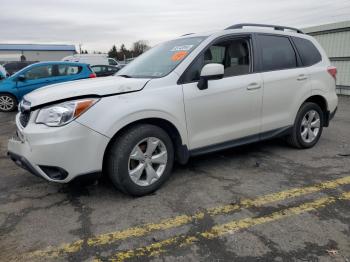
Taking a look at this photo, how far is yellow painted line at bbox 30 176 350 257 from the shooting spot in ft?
8.79

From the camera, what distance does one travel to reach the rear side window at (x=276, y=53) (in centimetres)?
455

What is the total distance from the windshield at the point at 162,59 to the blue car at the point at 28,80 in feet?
20.5

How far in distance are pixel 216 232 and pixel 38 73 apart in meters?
9.04

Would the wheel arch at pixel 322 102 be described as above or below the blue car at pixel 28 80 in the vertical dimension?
below

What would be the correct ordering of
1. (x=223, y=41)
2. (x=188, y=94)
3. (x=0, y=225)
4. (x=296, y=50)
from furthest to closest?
(x=296, y=50) → (x=223, y=41) → (x=188, y=94) → (x=0, y=225)

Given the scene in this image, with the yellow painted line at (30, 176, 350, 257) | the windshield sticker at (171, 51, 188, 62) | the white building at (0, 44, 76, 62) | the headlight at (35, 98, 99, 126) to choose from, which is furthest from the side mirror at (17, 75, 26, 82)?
the white building at (0, 44, 76, 62)

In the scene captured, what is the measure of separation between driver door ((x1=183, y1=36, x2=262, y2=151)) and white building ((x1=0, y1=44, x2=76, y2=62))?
60.1 meters

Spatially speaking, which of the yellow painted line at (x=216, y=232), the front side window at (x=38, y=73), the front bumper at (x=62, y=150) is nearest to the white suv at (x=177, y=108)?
the front bumper at (x=62, y=150)

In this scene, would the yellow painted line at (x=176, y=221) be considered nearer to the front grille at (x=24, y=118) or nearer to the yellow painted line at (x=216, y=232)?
the yellow painted line at (x=216, y=232)

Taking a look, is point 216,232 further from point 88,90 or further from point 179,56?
point 179,56

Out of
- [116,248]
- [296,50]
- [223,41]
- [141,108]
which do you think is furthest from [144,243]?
[296,50]

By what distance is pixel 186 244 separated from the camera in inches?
106

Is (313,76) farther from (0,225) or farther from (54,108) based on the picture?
(0,225)

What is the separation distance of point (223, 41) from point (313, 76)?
1705 millimetres
